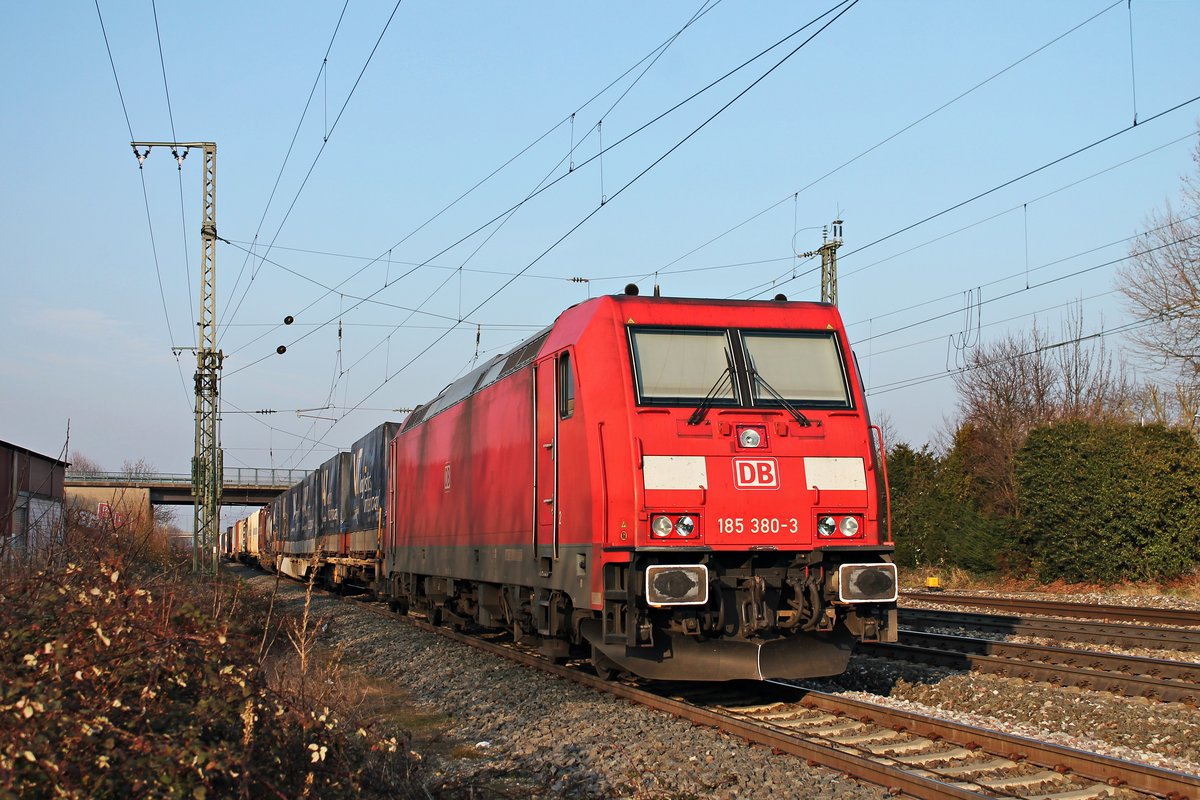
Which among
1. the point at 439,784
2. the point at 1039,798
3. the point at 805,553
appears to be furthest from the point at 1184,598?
the point at 439,784

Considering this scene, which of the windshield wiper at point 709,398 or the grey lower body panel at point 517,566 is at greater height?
the windshield wiper at point 709,398

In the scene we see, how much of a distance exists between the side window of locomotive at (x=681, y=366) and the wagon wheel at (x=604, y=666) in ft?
8.86

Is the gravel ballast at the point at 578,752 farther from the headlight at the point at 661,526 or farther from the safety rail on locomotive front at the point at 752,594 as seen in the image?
the headlight at the point at 661,526

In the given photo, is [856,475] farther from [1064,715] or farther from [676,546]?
[1064,715]

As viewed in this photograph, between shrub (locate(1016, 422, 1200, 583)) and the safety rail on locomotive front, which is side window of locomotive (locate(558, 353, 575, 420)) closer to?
the safety rail on locomotive front

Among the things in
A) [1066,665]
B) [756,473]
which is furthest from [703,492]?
[1066,665]

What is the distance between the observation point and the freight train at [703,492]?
8.98 metres

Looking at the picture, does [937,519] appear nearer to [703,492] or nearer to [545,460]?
[545,460]

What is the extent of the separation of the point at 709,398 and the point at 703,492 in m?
0.92

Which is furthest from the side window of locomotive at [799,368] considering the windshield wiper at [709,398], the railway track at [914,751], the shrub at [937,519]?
the shrub at [937,519]

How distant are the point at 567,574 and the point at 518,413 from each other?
96.3 inches

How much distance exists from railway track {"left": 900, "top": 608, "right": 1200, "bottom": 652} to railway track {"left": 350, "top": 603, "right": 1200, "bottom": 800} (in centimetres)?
565

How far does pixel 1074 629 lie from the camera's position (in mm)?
14719

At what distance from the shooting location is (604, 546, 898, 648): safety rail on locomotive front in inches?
344
